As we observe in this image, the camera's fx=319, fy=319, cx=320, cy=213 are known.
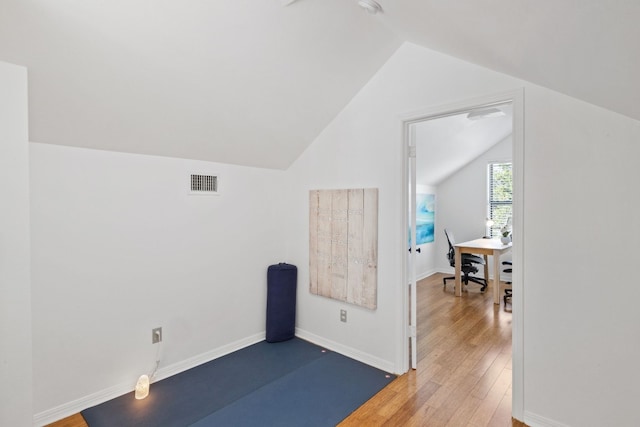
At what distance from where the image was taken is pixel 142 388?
235 cm

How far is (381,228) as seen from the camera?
2.82 metres

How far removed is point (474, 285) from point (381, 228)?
153 inches

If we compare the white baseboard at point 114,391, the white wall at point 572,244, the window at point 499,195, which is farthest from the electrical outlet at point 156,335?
the window at point 499,195

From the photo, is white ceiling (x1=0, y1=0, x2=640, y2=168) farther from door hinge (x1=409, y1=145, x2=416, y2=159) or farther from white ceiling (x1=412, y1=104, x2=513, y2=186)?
white ceiling (x1=412, y1=104, x2=513, y2=186)

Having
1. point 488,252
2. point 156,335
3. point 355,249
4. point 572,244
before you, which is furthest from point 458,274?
point 156,335

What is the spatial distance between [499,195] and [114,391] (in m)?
6.37

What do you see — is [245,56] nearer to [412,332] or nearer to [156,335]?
[156,335]

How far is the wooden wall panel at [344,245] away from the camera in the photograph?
2.88 metres

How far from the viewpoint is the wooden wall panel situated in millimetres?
2875

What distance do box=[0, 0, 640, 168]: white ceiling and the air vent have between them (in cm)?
18

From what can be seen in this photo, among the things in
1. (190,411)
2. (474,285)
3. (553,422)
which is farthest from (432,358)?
(474,285)

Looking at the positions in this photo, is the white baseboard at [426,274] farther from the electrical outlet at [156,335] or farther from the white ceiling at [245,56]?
the electrical outlet at [156,335]

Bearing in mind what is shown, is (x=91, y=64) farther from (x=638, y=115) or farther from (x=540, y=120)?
(x=638, y=115)

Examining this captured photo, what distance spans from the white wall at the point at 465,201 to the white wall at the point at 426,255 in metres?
0.12
